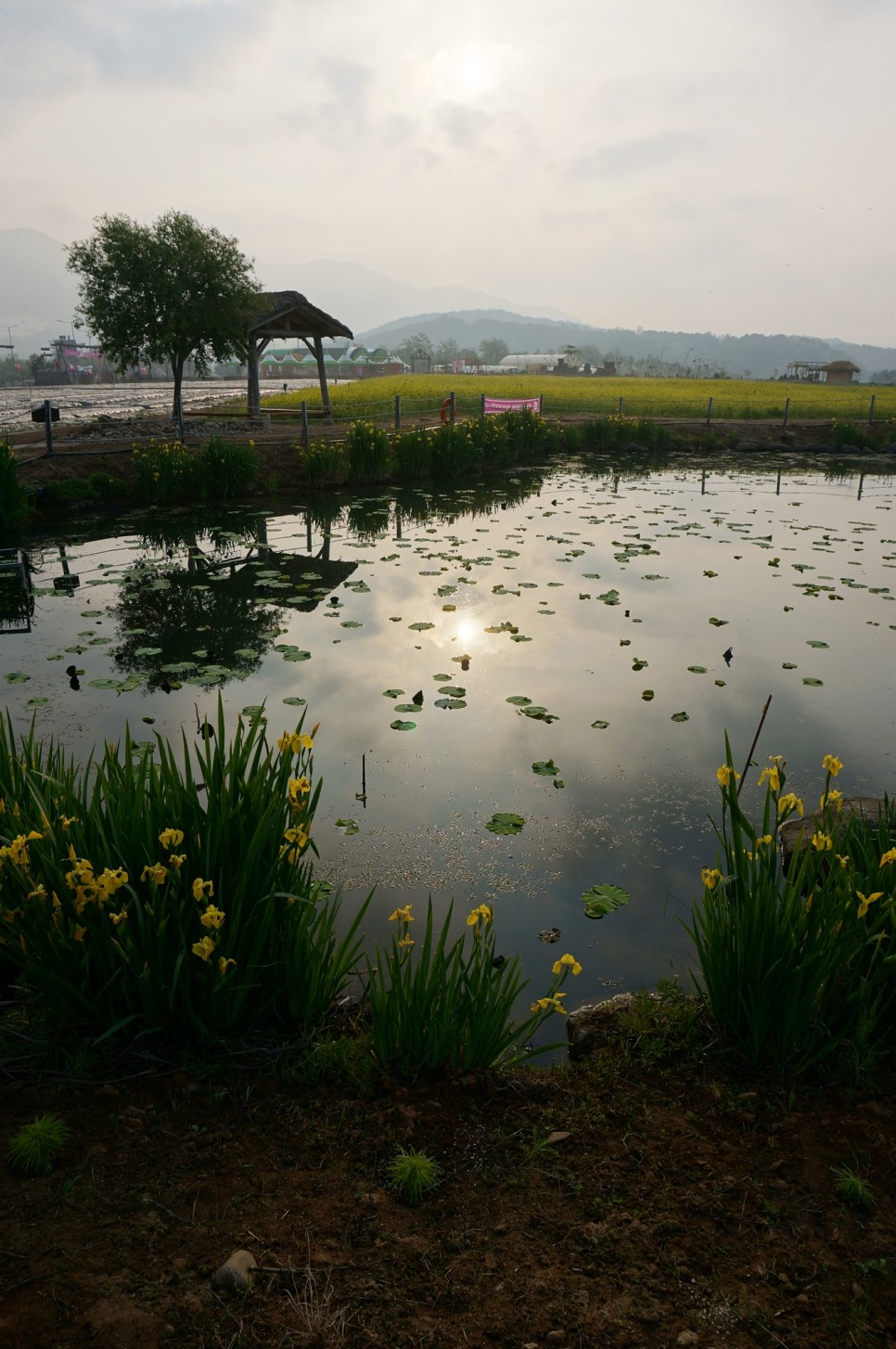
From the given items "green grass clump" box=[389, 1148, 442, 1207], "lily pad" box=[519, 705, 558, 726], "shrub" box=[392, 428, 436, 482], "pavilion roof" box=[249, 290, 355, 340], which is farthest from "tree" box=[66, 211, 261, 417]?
"green grass clump" box=[389, 1148, 442, 1207]

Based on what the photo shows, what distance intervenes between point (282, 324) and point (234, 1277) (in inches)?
766

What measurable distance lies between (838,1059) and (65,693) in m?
5.31

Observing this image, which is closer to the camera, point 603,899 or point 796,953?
point 796,953

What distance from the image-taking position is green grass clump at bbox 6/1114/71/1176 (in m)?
2.12

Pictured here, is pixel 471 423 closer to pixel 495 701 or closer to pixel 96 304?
pixel 96 304

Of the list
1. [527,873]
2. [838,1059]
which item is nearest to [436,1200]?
[838,1059]

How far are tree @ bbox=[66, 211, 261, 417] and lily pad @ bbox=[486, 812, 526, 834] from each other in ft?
46.2

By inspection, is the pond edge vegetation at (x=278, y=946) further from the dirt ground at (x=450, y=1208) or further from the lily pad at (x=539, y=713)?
the lily pad at (x=539, y=713)

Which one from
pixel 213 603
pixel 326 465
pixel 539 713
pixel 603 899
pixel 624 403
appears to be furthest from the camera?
pixel 624 403

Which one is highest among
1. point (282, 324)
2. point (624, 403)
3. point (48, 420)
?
point (282, 324)

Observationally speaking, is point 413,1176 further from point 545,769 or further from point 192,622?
point 192,622

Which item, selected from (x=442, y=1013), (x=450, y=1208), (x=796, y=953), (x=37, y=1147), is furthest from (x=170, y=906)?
(x=796, y=953)

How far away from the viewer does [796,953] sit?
2.53m

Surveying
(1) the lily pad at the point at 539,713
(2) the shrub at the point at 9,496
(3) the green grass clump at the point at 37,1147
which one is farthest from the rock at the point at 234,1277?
(2) the shrub at the point at 9,496
